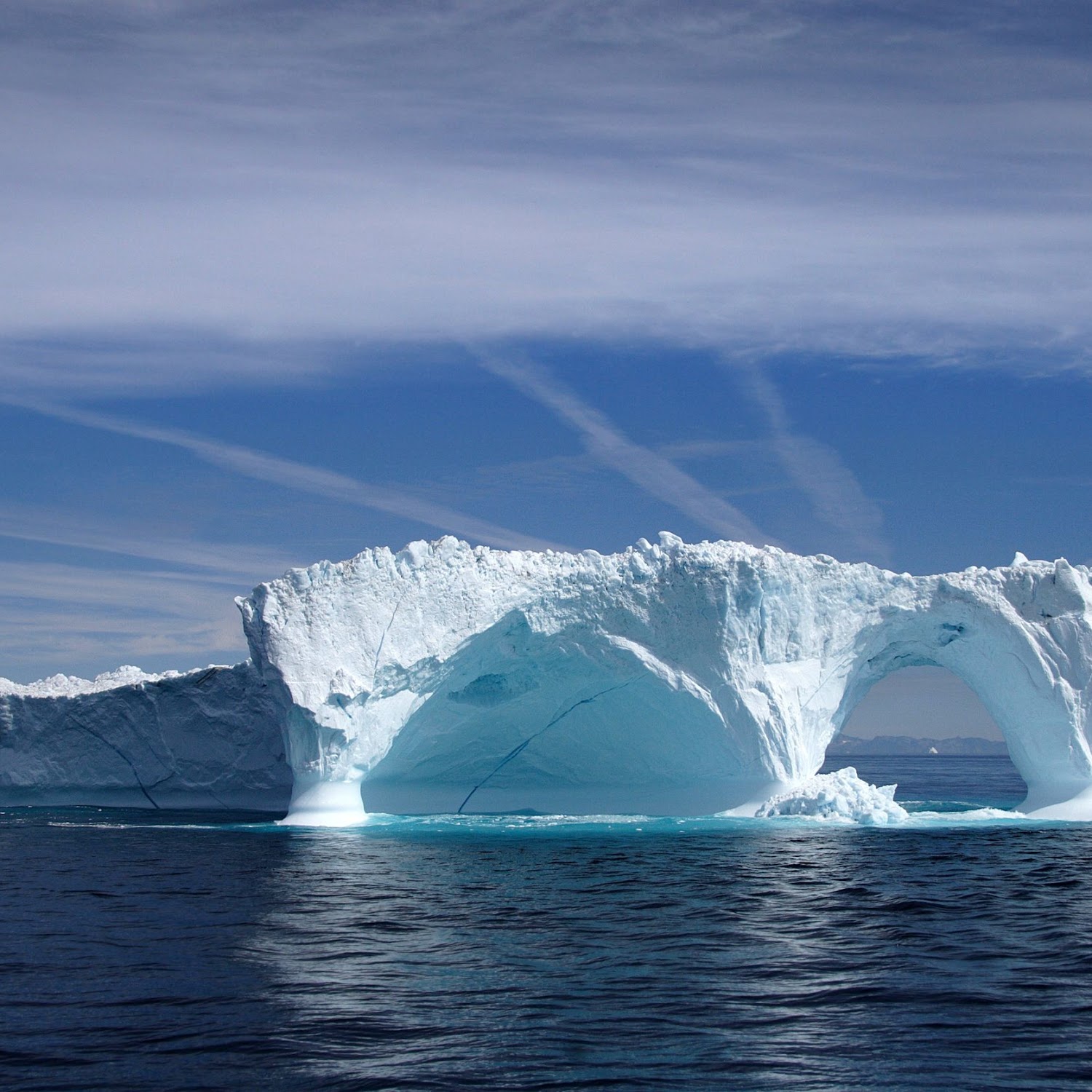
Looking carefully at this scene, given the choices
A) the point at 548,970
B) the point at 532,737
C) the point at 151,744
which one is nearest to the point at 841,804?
the point at 532,737

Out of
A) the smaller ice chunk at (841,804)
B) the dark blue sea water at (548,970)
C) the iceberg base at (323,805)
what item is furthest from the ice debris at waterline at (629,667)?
the dark blue sea water at (548,970)

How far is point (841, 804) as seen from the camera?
73.9 feet

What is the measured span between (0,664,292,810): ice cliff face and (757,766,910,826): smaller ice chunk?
13.3 meters

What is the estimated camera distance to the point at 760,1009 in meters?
8.47

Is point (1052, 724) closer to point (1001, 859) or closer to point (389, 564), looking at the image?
point (1001, 859)

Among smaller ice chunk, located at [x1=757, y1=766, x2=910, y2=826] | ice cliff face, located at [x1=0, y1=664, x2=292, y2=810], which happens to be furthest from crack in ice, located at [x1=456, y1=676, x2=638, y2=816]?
ice cliff face, located at [x1=0, y1=664, x2=292, y2=810]

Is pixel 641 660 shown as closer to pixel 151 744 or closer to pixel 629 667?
pixel 629 667

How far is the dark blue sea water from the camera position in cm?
713

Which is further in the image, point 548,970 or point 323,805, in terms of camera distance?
point 323,805

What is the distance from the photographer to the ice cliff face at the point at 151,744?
30891mm

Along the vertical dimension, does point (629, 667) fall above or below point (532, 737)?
above

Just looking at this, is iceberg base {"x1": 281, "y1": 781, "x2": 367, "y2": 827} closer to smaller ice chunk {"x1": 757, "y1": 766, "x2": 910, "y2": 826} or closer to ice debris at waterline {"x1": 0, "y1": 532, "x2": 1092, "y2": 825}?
ice debris at waterline {"x1": 0, "y1": 532, "x2": 1092, "y2": 825}

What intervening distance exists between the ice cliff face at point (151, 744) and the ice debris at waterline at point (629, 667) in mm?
6258

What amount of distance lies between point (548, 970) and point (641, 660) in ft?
45.0
